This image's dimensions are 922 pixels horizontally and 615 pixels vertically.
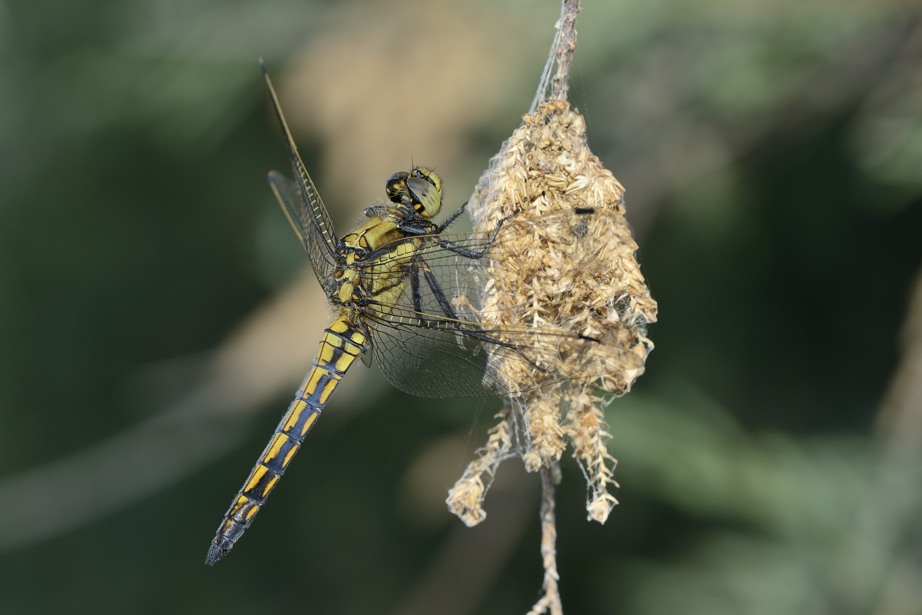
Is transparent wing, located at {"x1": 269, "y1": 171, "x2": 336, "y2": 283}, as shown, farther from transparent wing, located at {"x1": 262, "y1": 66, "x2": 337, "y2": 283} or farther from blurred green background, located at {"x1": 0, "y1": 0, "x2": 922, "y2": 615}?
blurred green background, located at {"x1": 0, "y1": 0, "x2": 922, "y2": 615}

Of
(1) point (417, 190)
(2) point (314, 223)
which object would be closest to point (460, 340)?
(1) point (417, 190)

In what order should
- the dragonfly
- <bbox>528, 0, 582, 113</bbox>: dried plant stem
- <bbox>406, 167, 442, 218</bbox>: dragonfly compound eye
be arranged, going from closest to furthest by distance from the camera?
1. <bbox>528, 0, 582, 113</bbox>: dried plant stem
2. the dragonfly
3. <bbox>406, 167, 442, 218</bbox>: dragonfly compound eye

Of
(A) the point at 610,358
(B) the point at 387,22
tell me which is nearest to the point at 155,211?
(B) the point at 387,22

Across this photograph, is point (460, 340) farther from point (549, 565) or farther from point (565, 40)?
point (565, 40)

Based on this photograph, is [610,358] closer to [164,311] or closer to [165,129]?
[165,129]

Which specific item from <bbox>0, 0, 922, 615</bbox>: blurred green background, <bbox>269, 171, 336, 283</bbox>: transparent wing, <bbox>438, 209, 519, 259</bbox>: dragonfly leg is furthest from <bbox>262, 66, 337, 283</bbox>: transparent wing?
<bbox>0, 0, 922, 615</bbox>: blurred green background

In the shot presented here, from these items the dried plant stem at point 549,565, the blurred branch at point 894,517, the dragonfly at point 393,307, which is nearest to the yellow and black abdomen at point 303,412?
the dragonfly at point 393,307

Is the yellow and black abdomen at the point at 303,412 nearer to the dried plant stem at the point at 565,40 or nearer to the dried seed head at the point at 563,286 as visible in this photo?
the dried seed head at the point at 563,286
